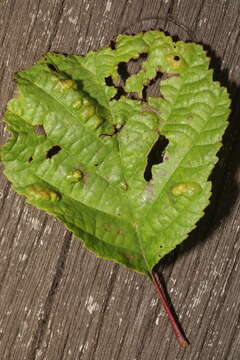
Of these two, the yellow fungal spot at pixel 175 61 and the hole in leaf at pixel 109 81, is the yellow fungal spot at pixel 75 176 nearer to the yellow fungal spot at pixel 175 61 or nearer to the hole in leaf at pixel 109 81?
the hole in leaf at pixel 109 81

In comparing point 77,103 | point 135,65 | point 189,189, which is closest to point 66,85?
point 77,103

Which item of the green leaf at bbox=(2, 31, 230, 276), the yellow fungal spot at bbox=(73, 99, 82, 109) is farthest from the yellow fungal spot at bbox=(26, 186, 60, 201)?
the yellow fungal spot at bbox=(73, 99, 82, 109)

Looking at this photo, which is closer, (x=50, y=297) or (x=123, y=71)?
(x=123, y=71)

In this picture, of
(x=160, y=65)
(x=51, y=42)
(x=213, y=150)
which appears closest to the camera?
(x=213, y=150)

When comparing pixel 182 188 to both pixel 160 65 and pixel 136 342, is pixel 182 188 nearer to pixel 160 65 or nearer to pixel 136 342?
pixel 160 65

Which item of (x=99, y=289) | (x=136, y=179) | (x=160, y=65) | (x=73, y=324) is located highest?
(x=160, y=65)

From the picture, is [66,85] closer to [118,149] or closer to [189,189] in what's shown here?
[118,149]

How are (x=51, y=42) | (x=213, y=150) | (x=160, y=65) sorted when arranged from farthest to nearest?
(x=51, y=42) < (x=160, y=65) < (x=213, y=150)

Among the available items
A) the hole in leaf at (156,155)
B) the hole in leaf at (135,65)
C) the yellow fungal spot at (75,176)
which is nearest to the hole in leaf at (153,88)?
the hole in leaf at (135,65)

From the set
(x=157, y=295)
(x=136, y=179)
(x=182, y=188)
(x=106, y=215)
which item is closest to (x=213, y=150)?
(x=182, y=188)
